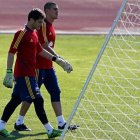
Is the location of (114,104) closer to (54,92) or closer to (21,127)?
(54,92)

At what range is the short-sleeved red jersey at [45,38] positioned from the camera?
30.3 feet

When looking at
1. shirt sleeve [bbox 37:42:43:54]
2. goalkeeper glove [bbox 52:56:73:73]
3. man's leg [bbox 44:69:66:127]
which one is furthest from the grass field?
shirt sleeve [bbox 37:42:43:54]

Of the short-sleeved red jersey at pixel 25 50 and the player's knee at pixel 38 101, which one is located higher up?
the short-sleeved red jersey at pixel 25 50

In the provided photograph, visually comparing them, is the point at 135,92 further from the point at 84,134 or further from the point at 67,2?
the point at 67,2

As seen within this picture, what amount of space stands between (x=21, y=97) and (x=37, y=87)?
253 millimetres

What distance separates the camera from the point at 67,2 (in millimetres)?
31172

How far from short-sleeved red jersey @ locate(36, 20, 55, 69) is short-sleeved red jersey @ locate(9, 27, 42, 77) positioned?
0.38 metres

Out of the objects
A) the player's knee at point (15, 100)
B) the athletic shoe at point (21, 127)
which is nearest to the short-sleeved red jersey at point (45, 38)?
the player's knee at point (15, 100)

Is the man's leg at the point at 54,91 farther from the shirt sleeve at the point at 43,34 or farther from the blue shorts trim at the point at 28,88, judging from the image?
the blue shorts trim at the point at 28,88

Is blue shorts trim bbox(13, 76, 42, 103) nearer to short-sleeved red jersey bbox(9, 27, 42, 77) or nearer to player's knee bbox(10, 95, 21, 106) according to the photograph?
short-sleeved red jersey bbox(9, 27, 42, 77)

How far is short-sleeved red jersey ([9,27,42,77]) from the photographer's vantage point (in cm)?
866

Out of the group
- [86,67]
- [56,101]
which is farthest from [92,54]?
[56,101]

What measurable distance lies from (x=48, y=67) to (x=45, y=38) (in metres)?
0.43

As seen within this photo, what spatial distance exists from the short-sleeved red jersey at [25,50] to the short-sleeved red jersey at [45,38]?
0.38m
